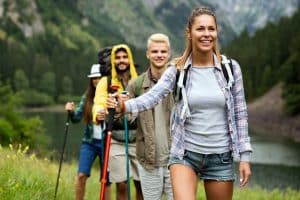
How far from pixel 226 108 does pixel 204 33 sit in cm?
63

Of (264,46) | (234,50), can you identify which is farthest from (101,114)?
(234,50)

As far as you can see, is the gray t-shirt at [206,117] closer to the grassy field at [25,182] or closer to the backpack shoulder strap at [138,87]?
the backpack shoulder strap at [138,87]

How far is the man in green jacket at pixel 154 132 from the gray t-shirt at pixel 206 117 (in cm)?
149

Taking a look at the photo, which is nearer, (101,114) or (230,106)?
(230,106)

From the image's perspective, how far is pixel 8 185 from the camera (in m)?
6.16

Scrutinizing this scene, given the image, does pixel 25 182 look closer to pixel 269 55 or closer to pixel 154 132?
pixel 154 132

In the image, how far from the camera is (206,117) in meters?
4.85

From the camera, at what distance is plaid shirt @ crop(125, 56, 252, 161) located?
489 centimetres

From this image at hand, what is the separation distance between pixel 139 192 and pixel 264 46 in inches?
4893

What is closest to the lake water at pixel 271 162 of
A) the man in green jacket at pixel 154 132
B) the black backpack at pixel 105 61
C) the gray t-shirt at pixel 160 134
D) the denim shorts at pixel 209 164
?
the black backpack at pixel 105 61

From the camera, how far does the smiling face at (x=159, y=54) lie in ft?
21.4

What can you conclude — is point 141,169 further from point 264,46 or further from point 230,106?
point 264,46

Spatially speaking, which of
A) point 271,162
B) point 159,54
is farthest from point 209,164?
point 271,162

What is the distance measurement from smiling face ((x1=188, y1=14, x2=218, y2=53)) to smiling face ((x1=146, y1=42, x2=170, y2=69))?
5.11ft
